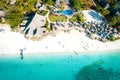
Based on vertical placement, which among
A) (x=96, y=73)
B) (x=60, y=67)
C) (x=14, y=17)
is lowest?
(x=96, y=73)

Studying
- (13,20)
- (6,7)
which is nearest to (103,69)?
(13,20)

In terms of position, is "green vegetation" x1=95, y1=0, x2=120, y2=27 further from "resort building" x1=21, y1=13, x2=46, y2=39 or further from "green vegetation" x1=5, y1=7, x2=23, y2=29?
"green vegetation" x1=5, y1=7, x2=23, y2=29

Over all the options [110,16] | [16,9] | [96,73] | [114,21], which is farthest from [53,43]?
[110,16]

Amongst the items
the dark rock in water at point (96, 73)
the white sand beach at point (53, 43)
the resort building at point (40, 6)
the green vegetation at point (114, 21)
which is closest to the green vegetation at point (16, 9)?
the resort building at point (40, 6)

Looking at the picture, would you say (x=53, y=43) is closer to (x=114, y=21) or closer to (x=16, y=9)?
(x=16, y=9)

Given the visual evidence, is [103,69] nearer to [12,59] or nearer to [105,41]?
[105,41]

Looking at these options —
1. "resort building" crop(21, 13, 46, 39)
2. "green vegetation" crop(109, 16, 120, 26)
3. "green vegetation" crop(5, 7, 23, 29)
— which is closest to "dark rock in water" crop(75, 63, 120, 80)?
"resort building" crop(21, 13, 46, 39)

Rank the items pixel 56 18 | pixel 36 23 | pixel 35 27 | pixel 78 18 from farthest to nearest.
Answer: pixel 78 18, pixel 56 18, pixel 36 23, pixel 35 27
